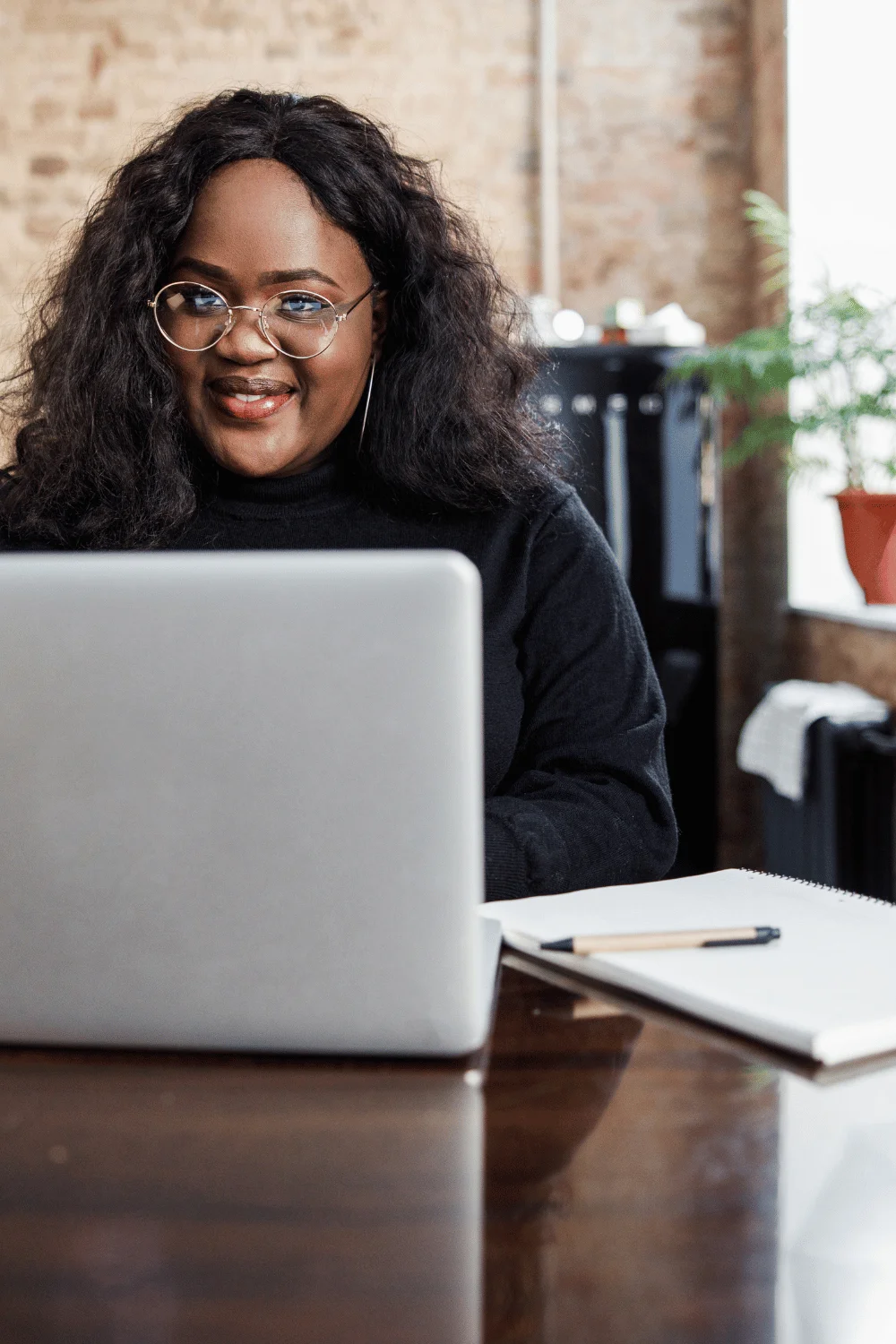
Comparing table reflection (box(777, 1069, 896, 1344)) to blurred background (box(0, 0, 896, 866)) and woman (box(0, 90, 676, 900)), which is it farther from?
blurred background (box(0, 0, 896, 866))

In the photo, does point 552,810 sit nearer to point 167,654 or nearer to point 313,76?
point 167,654

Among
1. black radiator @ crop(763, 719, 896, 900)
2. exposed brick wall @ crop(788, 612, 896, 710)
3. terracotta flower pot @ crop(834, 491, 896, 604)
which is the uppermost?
terracotta flower pot @ crop(834, 491, 896, 604)

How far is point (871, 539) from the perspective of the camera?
8.82 ft

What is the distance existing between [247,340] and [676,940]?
0.92 meters

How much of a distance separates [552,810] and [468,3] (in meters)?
3.47

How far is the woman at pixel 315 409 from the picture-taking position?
1.49 metres

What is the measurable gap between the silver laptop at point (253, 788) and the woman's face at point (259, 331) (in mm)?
877

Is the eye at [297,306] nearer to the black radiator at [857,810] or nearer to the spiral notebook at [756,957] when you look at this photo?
the spiral notebook at [756,957]

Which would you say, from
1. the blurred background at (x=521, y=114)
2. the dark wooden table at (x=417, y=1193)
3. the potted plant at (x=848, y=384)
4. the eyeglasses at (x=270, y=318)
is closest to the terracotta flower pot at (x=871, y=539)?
the potted plant at (x=848, y=384)

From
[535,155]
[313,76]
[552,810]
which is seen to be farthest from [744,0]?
[552,810]

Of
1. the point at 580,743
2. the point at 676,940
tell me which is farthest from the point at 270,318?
the point at 676,940

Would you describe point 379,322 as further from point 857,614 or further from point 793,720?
point 857,614

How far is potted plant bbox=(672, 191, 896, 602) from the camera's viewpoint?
2629mm

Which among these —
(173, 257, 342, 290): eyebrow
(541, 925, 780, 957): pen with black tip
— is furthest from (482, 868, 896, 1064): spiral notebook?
(173, 257, 342, 290): eyebrow
